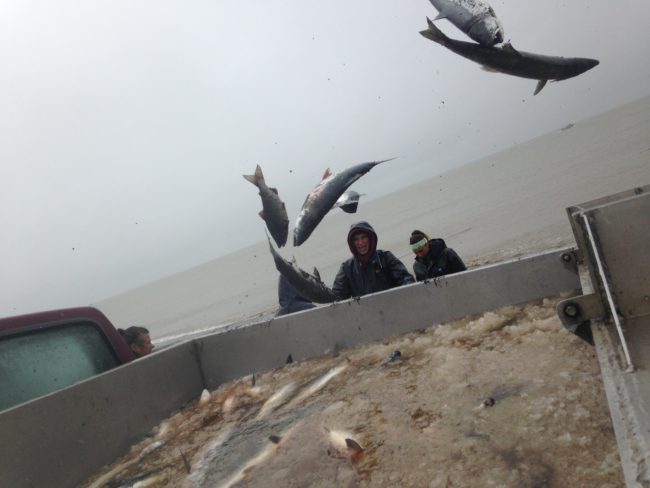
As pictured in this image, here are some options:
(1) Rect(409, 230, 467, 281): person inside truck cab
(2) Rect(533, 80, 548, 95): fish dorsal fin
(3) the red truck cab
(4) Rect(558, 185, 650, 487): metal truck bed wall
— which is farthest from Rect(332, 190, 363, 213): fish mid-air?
(4) Rect(558, 185, 650, 487): metal truck bed wall

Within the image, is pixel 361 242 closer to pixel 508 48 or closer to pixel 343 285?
pixel 343 285

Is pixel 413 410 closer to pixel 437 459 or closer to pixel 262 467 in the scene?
pixel 437 459

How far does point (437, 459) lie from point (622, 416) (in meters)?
1.10

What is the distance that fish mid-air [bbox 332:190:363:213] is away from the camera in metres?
6.48

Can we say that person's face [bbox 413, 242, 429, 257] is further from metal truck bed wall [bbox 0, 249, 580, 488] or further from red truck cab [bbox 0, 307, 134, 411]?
red truck cab [bbox 0, 307, 134, 411]

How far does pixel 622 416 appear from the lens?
1581 millimetres

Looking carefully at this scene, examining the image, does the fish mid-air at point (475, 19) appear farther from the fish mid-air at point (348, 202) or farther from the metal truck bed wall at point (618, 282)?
the metal truck bed wall at point (618, 282)

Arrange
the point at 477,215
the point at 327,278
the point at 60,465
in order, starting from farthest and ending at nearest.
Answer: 1. the point at 477,215
2. the point at 327,278
3. the point at 60,465

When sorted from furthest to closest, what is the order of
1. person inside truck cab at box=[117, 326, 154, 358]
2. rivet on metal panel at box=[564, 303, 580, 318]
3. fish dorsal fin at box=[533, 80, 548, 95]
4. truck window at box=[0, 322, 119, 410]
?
person inside truck cab at box=[117, 326, 154, 358] → fish dorsal fin at box=[533, 80, 548, 95] → truck window at box=[0, 322, 119, 410] → rivet on metal panel at box=[564, 303, 580, 318]

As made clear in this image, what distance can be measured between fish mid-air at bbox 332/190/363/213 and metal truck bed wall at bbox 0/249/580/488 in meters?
2.26

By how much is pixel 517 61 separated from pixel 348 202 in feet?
9.92

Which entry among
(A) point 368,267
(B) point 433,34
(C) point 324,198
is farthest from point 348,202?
(B) point 433,34

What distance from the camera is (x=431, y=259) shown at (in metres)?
6.76

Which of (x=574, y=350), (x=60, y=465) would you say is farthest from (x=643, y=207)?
(x=60, y=465)
